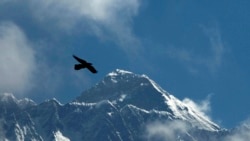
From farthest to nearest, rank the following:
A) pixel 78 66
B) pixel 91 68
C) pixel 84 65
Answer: pixel 78 66, pixel 84 65, pixel 91 68

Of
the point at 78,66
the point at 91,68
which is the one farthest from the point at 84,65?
the point at 91,68

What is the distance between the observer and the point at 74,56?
77938 millimetres

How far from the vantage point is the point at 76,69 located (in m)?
80.7

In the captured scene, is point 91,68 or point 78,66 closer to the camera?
point 91,68

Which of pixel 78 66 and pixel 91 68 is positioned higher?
pixel 78 66

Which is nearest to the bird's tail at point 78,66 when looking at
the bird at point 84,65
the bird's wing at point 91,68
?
the bird at point 84,65

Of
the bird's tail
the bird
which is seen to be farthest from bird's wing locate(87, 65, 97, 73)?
the bird's tail

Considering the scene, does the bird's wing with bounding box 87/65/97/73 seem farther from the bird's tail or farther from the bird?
the bird's tail

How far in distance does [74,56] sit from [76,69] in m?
2.93

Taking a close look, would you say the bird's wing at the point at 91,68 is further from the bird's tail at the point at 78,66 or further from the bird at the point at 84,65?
the bird's tail at the point at 78,66

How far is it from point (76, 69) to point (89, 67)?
1198 mm

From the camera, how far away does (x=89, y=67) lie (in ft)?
263

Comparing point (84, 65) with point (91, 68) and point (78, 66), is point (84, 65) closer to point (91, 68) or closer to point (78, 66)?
point (78, 66)

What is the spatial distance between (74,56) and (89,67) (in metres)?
2.65
